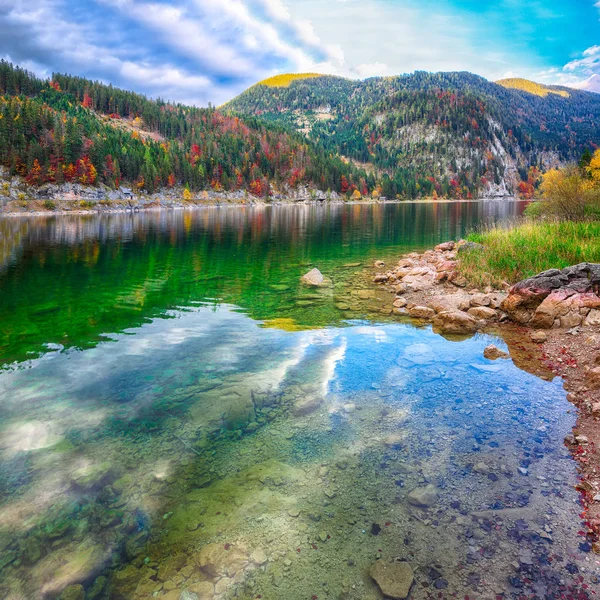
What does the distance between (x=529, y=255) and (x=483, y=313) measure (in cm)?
675

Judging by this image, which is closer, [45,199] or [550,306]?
[550,306]

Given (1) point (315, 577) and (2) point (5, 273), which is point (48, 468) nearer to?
(1) point (315, 577)

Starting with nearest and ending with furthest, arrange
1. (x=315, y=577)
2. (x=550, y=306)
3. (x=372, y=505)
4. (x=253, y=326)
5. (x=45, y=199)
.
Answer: (x=315, y=577)
(x=372, y=505)
(x=550, y=306)
(x=253, y=326)
(x=45, y=199)

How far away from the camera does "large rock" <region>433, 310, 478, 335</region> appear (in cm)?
1366

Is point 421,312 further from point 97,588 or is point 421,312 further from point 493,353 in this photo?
point 97,588

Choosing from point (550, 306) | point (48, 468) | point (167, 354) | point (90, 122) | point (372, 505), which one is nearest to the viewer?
point (372, 505)

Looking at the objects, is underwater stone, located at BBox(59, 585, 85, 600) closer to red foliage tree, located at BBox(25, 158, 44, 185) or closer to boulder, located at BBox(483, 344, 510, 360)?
boulder, located at BBox(483, 344, 510, 360)

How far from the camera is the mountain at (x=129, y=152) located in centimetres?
10962

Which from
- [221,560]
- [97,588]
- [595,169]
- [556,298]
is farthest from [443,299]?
[595,169]

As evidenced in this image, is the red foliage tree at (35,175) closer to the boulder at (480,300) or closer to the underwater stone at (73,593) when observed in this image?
the boulder at (480,300)

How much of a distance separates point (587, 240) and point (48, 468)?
2364 cm

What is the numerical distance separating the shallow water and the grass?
750 centimetres

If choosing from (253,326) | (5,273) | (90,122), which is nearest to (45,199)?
(90,122)

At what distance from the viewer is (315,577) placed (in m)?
4.50
